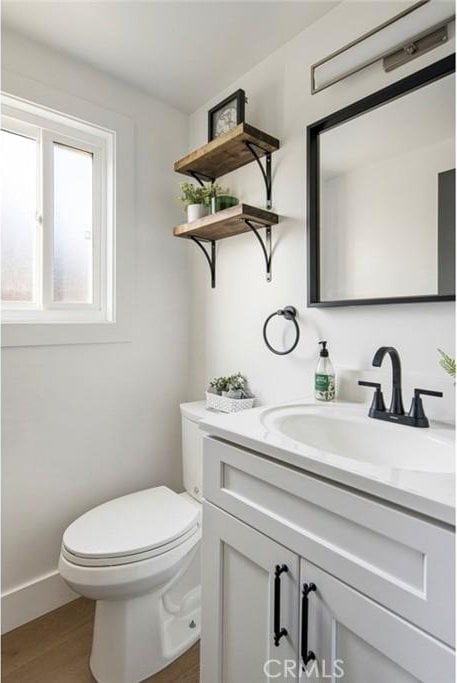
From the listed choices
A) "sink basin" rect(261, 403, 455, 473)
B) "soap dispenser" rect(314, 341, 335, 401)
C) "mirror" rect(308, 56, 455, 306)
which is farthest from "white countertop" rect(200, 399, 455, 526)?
"mirror" rect(308, 56, 455, 306)

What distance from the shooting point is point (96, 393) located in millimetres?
1584

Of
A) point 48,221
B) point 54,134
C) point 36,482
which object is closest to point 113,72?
point 54,134

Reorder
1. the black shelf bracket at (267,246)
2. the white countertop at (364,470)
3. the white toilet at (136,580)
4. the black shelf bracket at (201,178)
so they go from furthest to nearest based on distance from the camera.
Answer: the black shelf bracket at (201,178) → the black shelf bracket at (267,246) → the white toilet at (136,580) → the white countertop at (364,470)

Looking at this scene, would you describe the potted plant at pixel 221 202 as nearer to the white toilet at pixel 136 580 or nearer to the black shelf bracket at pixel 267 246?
the black shelf bracket at pixel 267 246

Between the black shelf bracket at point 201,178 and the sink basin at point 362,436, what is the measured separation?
1.18 m

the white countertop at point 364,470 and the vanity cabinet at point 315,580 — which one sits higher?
the white countertop at point 364,470

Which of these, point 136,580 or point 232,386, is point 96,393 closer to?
point 232,386

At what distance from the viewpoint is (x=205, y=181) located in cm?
175

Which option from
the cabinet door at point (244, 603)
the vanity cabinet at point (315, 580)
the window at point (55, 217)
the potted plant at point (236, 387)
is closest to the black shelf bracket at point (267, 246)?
the potted plant at point (236, 387)

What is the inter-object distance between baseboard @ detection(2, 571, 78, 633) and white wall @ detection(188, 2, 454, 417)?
3.24ft

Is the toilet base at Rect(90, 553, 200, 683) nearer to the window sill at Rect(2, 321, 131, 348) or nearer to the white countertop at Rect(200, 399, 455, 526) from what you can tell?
the white countertop at Rect(200, 399, 455, 526)

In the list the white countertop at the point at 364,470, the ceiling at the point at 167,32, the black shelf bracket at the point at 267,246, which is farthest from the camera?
the black shelf bracket at the point at 267,246

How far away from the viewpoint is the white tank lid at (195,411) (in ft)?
4.98

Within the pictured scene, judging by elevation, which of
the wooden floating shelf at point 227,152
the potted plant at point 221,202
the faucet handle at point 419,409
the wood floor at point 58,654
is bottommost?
the wood floor at point 58,654
